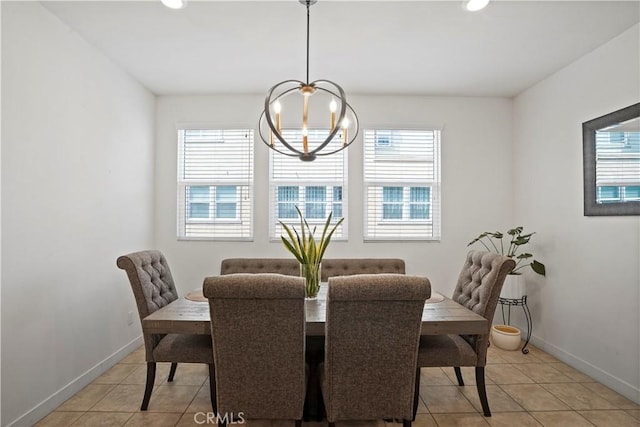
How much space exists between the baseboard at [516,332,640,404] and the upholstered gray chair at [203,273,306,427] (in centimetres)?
247

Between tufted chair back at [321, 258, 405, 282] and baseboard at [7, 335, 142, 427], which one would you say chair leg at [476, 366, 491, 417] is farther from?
baseboard at [7, 335, 142, 427]

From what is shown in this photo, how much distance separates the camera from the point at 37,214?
222 centimetres

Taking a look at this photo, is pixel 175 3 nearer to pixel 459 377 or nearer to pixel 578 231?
pixel 459 377

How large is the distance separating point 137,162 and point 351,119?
2.29 metres

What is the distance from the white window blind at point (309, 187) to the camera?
3.88m

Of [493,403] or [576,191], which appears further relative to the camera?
[576,191]

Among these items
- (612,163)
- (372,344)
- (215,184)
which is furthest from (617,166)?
(215,184)

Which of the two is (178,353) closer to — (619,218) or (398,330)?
(398,330)

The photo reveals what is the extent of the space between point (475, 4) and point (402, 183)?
204 centimetres

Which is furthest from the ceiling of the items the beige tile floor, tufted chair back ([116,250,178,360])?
the beige tile floor

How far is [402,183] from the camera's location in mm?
3920

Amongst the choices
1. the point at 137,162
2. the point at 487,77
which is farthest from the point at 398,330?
the point at 137,162

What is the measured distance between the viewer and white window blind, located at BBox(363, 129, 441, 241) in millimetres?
3900

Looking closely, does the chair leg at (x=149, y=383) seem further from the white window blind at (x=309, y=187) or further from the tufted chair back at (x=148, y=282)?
the white window blind at (x=309, y=187)
